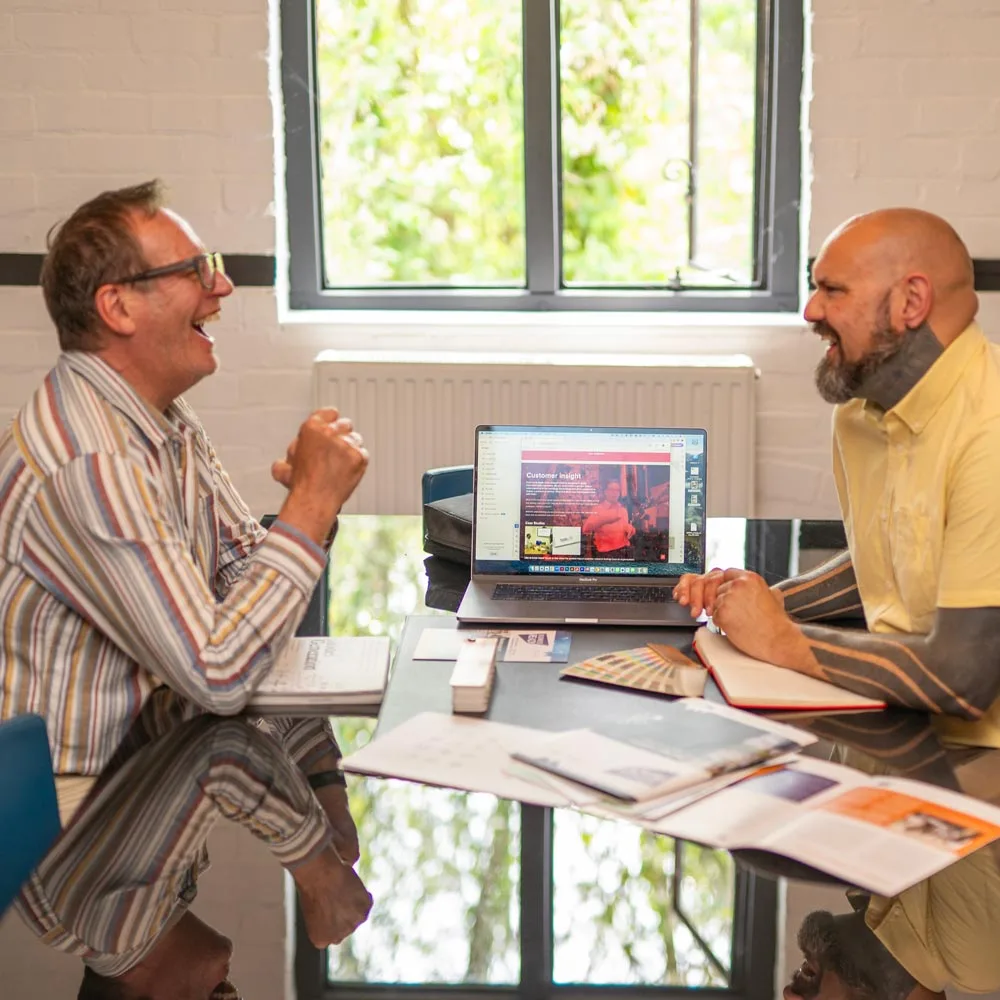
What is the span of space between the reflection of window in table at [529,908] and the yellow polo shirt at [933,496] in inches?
21.8

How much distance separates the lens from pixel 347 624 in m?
2.03

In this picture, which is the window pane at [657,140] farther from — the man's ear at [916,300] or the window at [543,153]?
the man's ear at [916,300]

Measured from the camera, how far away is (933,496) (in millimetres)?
1750

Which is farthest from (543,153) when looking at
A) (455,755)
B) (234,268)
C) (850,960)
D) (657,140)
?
(850,960)

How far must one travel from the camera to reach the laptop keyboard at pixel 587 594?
2.07 m

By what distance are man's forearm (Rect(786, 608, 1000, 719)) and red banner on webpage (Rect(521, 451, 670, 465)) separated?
1.69 feet

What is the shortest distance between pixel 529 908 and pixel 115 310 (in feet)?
3.17

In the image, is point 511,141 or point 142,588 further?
point 511,141

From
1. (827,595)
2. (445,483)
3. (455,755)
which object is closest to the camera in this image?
(455,755)

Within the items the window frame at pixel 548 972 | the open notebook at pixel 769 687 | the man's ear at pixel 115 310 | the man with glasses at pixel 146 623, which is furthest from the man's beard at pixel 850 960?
the man's ear at pixel 115 310

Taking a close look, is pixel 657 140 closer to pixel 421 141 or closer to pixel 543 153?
pixel 543 153

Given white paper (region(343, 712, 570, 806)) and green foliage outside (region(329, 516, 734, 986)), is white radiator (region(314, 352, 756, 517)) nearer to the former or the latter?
white paper (region(343, 712, 570, 806))

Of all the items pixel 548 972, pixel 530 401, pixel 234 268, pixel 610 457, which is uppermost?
pixel 234 268

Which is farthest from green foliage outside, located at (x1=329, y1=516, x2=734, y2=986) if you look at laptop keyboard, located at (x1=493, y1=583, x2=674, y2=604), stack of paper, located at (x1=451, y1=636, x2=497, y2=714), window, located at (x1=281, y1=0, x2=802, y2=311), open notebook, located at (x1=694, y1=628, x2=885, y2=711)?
window, located at (x1=281, y1=0, x2=802, y2=311)
